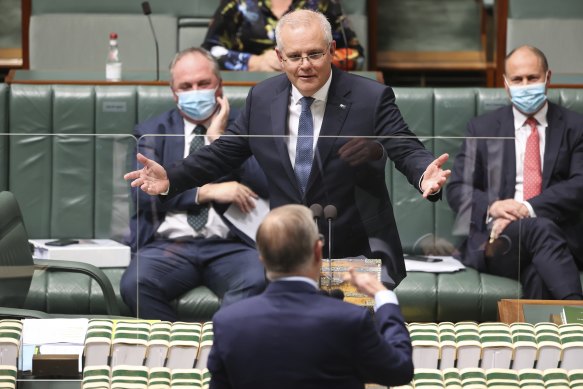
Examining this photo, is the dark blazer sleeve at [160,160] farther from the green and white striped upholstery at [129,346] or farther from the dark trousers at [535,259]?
the dark trousers at [535,259]

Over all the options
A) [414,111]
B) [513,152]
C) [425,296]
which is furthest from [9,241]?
[414,111]

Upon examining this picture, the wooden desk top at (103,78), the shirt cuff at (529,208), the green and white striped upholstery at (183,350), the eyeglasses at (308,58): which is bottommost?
the green and white striped upholstery at (183,350)

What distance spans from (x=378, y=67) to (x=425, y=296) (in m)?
2.95

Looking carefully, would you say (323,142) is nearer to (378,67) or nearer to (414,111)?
(414,111)

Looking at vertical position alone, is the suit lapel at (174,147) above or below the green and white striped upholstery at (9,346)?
above

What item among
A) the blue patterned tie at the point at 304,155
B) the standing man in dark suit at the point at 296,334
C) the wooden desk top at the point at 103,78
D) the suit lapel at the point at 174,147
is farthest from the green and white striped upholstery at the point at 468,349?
the wooden desk top at the point at 103,78

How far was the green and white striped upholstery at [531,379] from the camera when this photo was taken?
315 centimetres

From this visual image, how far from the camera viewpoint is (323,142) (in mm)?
3340

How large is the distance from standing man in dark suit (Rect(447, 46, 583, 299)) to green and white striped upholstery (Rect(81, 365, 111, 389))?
1110 mm

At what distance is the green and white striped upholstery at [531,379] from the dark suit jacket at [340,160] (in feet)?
1.41

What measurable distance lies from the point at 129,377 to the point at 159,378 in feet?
0.25

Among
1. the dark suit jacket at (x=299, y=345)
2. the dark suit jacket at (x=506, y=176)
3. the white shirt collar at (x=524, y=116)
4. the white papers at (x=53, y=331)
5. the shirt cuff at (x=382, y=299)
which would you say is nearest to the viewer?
the dark suit jacket at (x=299, y=345)

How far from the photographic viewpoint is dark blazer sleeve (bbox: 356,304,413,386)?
2438mm

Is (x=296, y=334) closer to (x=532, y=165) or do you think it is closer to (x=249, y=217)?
(x=249, y=217)
